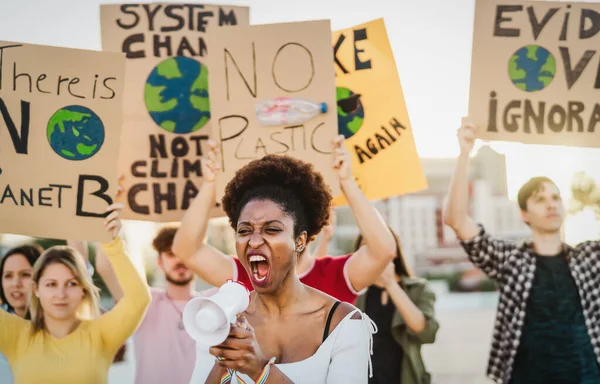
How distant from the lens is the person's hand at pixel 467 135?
3.77m

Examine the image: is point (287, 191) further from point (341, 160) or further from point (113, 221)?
point (113, 221)

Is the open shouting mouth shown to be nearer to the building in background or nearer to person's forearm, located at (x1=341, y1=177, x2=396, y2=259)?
person's forearm, located at (x1=341, y1=177, x2=396, y2=259)

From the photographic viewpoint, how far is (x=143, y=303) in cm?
352

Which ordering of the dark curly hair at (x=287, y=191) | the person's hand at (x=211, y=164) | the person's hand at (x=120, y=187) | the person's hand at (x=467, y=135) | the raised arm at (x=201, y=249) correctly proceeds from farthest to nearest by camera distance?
the person's hand at (x=120, y=187) < the person's hand at (x=467, y=135) < the person's hand at (x=211, y=164) < the raised arm at (x=201, y=249) < the dark curly hair at (x=287, y=191)

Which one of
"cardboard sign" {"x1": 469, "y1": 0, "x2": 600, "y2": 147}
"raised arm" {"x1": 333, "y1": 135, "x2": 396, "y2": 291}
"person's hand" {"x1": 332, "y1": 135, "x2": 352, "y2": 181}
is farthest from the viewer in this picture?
"cardboard sign" {"x1": 469, "y1": 0, "x2": 600, "y2": 147}

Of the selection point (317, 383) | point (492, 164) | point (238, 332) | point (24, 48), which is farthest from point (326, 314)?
point (492, 164)

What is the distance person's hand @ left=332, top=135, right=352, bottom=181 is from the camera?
356cm

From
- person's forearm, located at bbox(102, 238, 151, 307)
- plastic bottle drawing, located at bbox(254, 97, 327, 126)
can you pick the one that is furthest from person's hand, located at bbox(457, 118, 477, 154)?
person's forearm, located at bbox(102, 238, 151, 307)

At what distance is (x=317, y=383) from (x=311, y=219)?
20.9 inches

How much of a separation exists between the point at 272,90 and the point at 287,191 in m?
1.44

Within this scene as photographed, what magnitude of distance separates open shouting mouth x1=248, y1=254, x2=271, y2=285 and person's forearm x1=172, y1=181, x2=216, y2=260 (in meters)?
1.20

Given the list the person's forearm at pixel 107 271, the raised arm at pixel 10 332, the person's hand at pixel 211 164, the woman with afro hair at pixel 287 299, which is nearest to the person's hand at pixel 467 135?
the person's hand at pixel 211 164

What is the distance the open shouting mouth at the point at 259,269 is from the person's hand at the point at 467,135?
1727 mm

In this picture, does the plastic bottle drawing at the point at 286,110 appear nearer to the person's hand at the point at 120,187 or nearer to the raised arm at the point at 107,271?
the person's hand at the point at 120,187
